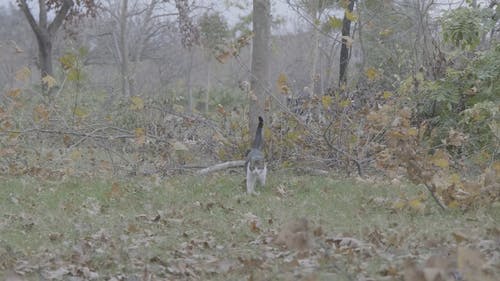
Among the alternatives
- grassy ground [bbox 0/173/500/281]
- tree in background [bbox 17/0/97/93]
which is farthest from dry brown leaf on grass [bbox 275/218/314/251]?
tree in background [bbox 17/0/97/93]

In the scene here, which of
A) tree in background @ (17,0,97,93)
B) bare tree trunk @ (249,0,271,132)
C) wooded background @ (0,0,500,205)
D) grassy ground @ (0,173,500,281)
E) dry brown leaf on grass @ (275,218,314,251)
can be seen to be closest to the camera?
dry brown leaf on grass @ (275,218,314,251)

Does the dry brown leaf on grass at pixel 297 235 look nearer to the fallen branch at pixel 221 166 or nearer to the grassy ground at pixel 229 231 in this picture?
the grassy ground at pixel 229 231

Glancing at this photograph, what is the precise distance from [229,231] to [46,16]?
14264mm

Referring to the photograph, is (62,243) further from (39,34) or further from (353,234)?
(39,34)

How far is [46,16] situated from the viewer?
1936cm

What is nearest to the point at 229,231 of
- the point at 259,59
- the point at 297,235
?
the point at 297,235

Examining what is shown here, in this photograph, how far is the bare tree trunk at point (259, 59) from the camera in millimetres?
12031

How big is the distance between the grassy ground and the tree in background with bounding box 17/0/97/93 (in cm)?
938

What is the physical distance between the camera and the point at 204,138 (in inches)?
500

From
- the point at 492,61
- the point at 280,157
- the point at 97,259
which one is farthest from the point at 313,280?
the point at 492,61

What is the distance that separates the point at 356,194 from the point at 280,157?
280 cm

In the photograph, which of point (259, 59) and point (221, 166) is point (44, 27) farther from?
point (221, 166)

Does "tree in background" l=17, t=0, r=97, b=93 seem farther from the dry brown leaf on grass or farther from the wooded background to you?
the dry brown leaf on grass

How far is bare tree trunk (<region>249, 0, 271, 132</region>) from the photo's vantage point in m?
12.0
